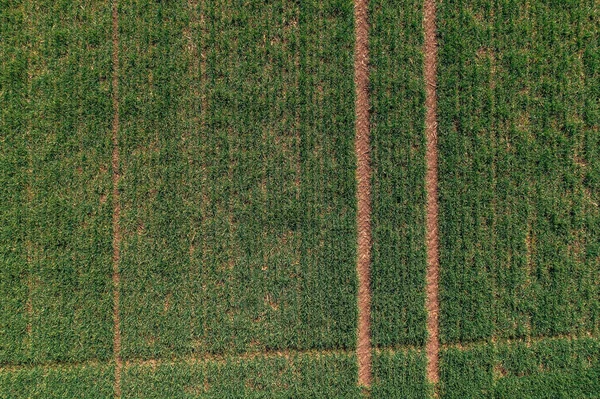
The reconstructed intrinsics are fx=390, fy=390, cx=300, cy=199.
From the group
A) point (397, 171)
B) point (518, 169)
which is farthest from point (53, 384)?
point (518, 169)

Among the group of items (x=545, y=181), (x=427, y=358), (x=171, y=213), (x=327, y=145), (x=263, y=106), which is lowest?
(x=427, y=358)

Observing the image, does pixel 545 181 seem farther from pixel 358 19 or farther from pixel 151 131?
pixel 151 131

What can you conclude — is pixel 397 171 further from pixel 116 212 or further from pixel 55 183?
pixel 55 183

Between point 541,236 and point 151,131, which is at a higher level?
point 151,131

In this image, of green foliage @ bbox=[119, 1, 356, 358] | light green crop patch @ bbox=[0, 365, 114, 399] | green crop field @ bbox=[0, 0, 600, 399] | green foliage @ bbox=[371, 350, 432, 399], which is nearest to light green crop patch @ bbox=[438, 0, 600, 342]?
green crop field @ bbox=[0, 0, 600, 399]

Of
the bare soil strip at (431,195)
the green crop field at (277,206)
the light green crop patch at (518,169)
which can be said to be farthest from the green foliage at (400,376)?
the light green crop patch at (518,169)

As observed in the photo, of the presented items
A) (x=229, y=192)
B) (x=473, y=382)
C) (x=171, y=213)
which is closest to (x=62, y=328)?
(x=171, y=213)
